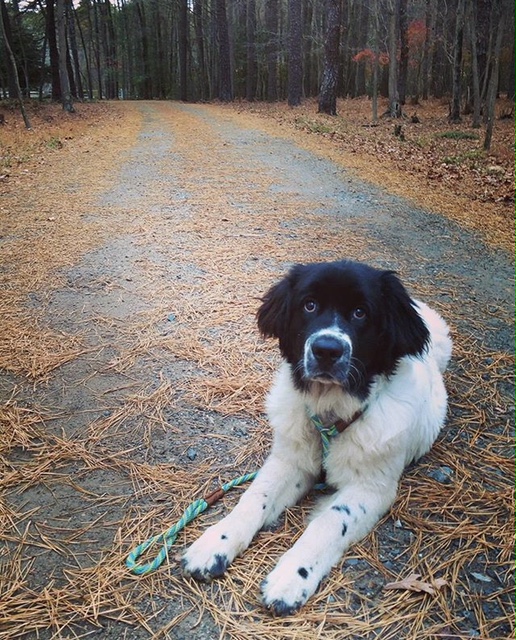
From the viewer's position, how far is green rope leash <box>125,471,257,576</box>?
2143 millimetres

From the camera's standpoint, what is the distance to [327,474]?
2.50 m

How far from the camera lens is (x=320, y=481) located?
104 inches

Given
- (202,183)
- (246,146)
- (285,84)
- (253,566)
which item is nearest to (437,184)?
(202,183)

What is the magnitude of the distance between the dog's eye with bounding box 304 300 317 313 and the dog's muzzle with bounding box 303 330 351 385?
20cm

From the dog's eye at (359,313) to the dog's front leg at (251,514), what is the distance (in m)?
0.74

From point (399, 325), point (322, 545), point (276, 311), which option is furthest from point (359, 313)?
point (322, 545)

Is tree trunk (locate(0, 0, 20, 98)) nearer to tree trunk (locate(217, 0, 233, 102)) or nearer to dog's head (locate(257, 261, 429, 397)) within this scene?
tree trunk (locate(217, 0, 233, 102))

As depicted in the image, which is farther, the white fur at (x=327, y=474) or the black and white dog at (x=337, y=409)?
the black and white dog at (x=337, y=409)

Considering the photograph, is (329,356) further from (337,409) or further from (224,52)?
(224,52)

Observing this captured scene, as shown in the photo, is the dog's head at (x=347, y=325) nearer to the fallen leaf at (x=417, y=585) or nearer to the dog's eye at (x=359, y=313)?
the dog's eye at (x=359, y=313)

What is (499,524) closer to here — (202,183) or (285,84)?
(202,183)

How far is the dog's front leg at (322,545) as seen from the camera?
1996 mm

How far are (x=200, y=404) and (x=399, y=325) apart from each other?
141 cm

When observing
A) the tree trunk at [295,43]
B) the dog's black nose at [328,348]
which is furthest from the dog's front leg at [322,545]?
the tree trunk at [295,43]
